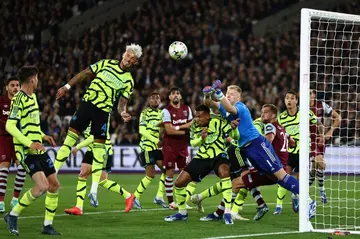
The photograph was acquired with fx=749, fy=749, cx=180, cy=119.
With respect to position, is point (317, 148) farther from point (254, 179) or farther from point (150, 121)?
point (254, 179)

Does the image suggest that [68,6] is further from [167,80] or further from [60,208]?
[60,208]

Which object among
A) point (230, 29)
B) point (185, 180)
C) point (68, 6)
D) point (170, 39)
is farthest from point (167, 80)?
point (185, 180)

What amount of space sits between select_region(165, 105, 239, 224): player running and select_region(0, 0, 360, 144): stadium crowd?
1326 cm

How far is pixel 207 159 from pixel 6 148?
3.73 meters

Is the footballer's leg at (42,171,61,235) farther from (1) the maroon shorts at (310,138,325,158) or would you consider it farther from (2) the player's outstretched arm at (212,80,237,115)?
(1) the maroon shorts at (310,138,325,158)

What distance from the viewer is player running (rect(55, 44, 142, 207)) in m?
12.0

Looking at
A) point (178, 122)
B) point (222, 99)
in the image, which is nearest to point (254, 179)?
point (222, 99)

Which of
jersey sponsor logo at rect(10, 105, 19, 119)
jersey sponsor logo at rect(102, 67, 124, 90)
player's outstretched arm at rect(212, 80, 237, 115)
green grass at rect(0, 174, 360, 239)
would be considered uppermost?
jersey sponsor logo at rect(102, 67, 124, 90)

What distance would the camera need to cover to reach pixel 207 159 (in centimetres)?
1155

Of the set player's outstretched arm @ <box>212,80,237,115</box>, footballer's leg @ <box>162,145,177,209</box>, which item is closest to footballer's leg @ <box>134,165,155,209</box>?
footballer's leg @ <box>162,145,177,209</box>

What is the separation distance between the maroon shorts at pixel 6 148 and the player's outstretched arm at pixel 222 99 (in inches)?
173

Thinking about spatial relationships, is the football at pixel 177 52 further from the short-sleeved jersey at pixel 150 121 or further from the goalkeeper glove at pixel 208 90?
the goalkeeper glove at pixel 208 90

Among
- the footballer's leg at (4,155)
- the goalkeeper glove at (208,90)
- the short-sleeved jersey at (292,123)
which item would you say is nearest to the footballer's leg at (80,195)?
the footballer's leg at (4,155)

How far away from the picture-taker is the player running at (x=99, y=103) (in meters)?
12.0
